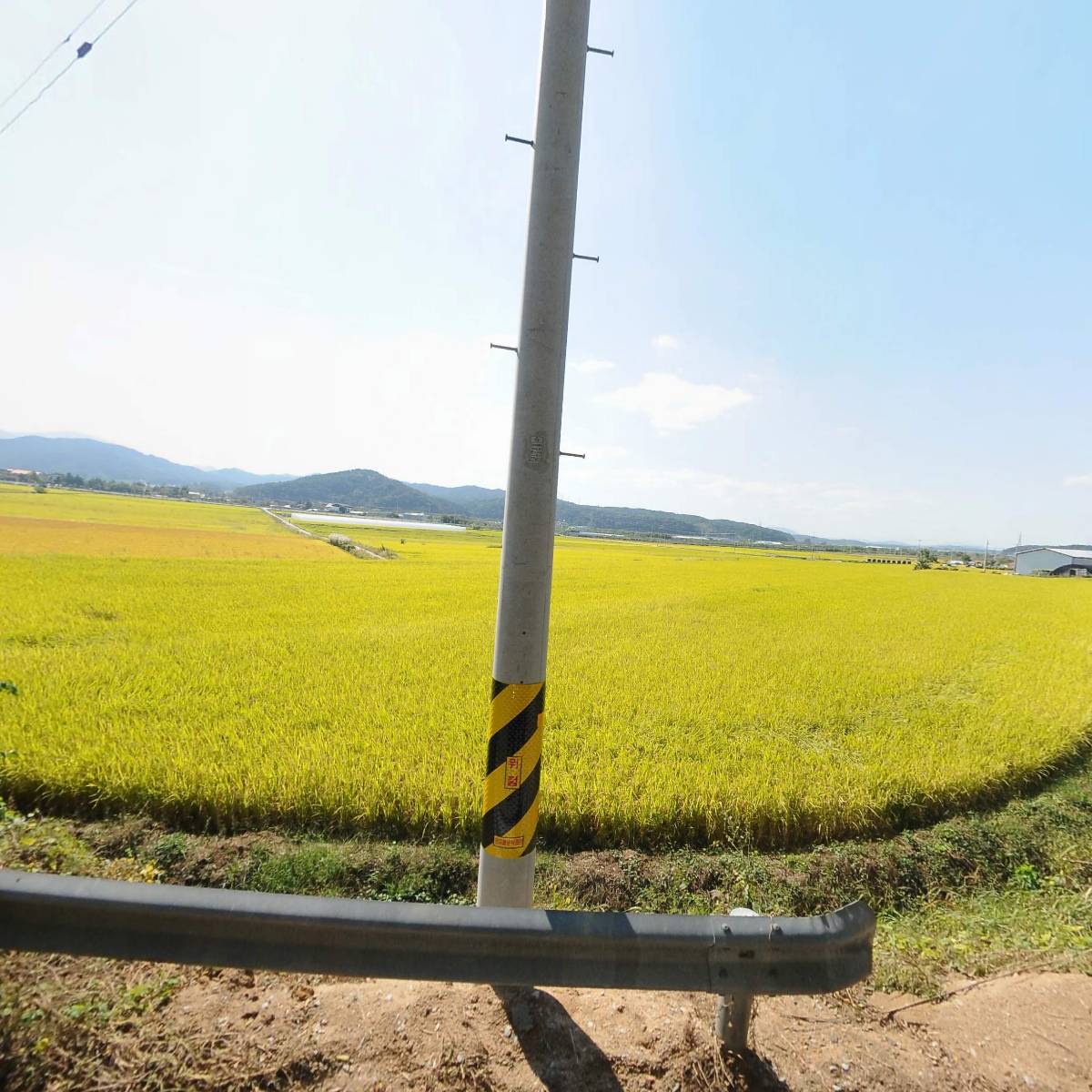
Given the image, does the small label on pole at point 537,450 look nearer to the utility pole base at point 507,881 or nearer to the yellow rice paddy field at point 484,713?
the utility pole base at point 507,881

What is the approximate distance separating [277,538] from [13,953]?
3693 cm

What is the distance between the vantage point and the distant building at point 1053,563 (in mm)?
51688

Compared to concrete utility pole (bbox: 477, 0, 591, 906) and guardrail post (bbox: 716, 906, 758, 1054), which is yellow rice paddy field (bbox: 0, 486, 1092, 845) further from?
guardrail post (bbox: 716, 906, 758, 1054)

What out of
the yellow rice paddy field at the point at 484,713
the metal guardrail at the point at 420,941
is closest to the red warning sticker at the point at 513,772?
the metal guardrail at the point at 420,941

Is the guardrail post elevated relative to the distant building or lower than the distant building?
lower

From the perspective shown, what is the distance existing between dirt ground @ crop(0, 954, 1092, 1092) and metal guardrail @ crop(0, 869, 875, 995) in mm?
390

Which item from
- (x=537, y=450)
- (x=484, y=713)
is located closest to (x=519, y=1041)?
(x=537, y=450)

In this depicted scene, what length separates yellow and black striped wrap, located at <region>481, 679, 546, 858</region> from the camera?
83.4 inches

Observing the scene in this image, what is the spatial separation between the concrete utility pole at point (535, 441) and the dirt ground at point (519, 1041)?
1.39 feet

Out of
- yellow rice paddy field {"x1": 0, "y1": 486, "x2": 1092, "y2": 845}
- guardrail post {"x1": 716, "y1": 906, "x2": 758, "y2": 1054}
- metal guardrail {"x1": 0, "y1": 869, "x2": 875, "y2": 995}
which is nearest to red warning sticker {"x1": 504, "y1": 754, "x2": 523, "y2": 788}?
metal guardrail {"x1": 0, "y1": 869, "x2": 875, "y2": 995}

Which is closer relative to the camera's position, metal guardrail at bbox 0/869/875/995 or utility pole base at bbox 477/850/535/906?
metal guardrail at bbox 0/869/875/995

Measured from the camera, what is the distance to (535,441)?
207cm

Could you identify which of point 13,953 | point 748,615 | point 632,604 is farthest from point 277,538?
point 13,953

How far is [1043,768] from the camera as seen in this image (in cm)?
526
